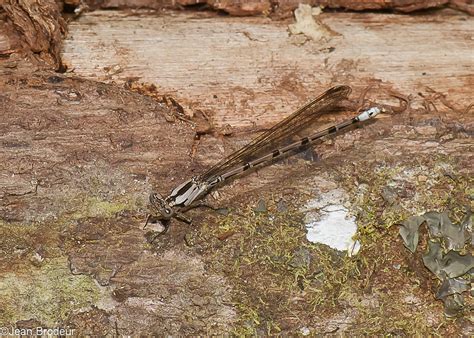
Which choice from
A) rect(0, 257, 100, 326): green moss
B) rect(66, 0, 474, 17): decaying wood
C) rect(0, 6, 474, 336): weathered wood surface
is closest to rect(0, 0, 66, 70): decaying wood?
rect(0, 6, 474, 336): weathered wood surface

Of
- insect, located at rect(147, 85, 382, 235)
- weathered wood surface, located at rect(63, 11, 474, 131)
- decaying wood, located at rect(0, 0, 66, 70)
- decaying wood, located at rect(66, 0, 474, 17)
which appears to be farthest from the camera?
decaying wood, located at rect(66, 0, 474, 17)

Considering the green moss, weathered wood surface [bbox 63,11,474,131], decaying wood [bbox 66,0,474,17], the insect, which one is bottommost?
the green moss

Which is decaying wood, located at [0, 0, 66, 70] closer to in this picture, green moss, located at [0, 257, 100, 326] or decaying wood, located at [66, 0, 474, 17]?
decaying wood, located at [66, 0, 474, 17]

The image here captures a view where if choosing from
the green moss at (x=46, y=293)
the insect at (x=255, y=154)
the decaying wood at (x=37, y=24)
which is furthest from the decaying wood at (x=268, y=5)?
the green moss at (x=46, y=293)

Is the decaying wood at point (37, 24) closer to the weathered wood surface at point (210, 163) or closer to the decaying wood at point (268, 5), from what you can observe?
the weathered wood surface at point (210, 163)

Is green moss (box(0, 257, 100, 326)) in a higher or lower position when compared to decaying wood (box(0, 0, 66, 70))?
lower

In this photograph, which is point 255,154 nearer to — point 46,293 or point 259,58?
point 259,58

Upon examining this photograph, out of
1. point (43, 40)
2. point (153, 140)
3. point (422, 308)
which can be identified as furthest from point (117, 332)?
point (43, 40)
